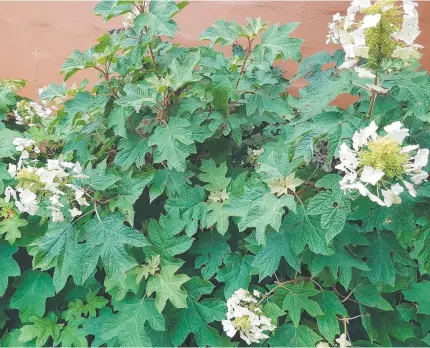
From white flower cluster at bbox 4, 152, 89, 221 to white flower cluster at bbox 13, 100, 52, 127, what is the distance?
2.57 ft

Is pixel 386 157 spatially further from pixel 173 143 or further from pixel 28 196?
pixel 28 196

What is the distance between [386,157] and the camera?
3.92ft

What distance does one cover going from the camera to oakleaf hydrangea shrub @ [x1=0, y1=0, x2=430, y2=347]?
150 centimetres

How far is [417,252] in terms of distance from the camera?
1754mm

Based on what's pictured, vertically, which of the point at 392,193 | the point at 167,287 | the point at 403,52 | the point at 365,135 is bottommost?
the point at 167,287

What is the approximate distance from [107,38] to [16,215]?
0.79 metres

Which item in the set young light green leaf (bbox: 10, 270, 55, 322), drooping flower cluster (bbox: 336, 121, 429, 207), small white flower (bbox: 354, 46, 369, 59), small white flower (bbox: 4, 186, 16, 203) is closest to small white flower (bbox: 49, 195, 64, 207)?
small white flower (bbox: 4, 186, 16, 203)

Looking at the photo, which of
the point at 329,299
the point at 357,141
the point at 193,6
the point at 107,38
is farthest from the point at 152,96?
the point at 193,6

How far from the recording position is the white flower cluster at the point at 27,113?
2352mm

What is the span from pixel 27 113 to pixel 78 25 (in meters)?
0.97

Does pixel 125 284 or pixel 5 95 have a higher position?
pixel 5 95

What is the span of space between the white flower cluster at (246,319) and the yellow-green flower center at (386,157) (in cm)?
68

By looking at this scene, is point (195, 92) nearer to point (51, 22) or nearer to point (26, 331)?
point (26, 331)

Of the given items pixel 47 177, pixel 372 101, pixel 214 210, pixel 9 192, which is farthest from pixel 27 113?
pixel 372 101
